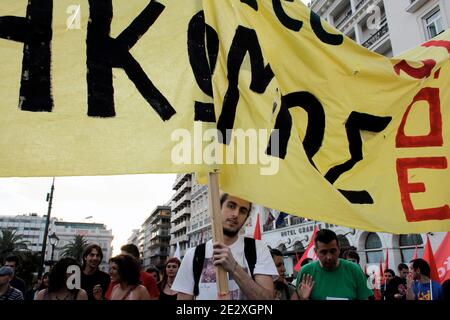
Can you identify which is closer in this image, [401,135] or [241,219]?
[241,219]

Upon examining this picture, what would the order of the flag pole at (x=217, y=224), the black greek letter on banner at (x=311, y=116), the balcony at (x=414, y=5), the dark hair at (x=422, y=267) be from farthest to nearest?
1. the balcony at (x=414, y=5)
2. the dark hair at (x=422, y=267)
3. the black greek letter on banner at (x=311, y=116)
4. the flag pole at (x=217, y=224)

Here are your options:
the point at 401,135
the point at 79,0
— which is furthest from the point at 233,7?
the point at 401,135

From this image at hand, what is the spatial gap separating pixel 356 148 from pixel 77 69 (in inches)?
83.9

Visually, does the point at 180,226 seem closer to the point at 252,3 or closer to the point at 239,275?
the point at 252,3

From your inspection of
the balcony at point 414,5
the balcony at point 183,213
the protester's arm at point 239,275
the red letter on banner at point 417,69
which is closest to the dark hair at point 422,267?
the red letter on banner at point 417,69

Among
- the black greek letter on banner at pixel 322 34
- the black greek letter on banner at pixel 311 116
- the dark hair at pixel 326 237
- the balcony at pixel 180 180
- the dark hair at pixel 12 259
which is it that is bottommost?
the dark hair at pixel 12 259

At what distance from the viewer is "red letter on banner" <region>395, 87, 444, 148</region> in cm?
295

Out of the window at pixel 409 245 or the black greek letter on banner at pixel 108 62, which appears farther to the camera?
the window at pixel 409 245

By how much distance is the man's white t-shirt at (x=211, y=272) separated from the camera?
6.83 ft

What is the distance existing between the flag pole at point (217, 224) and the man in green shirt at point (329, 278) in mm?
1526

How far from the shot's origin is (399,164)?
9.37 feet

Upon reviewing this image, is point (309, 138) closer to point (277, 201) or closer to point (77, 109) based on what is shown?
point (277, 201)

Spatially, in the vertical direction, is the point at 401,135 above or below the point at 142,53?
below

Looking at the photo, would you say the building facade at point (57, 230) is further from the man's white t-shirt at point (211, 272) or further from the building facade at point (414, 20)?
the man's white t-shirt at point (211, 272)
